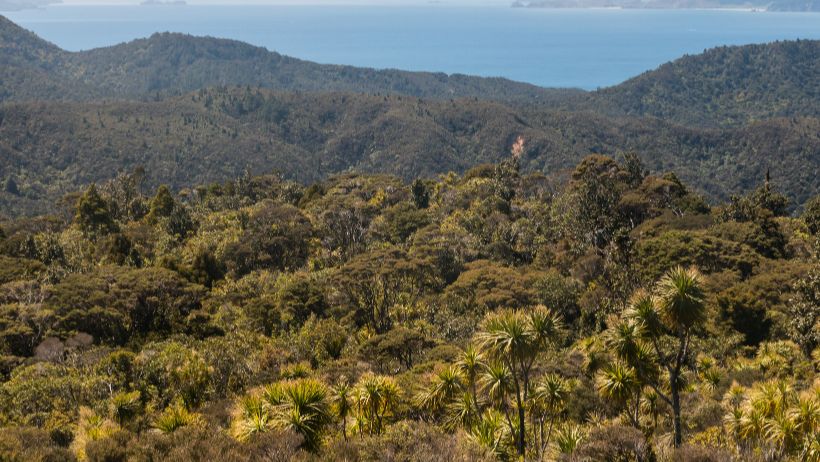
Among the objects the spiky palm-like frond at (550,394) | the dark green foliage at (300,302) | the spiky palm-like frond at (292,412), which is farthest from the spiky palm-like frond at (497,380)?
the dark green foliage at (300,302)

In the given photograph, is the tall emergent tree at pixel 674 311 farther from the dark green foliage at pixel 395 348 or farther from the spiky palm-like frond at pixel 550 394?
the dark green foliage at pixel 395 348

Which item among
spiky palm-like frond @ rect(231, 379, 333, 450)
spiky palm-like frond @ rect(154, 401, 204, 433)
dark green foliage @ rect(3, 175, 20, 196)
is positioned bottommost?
dark green foliage @ rect(3, 175, 20, 196)

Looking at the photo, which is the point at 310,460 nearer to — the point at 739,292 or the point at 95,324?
the point at 95,324

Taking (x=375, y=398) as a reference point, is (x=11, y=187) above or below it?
below

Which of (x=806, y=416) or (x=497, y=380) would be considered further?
(x=497, y=380)

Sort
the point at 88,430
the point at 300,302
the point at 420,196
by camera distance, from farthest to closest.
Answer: the point at 420,196, the point at 300,302, the point at 88,430

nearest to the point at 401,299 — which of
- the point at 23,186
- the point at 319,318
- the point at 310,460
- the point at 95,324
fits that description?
the point at 319,318

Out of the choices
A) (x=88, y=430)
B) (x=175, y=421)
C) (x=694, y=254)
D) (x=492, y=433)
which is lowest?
(x=88, y=430)

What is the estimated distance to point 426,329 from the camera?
35031 millimetres

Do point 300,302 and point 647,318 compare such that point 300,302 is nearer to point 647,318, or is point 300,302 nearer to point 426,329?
point 426,329

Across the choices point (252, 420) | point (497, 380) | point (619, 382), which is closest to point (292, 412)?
point (252, 420)

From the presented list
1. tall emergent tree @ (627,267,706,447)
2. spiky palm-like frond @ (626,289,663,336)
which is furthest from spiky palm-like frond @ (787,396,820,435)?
spiky palm-like frond @ (626,289,663,336)

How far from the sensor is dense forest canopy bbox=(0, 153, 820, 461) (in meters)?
16.0

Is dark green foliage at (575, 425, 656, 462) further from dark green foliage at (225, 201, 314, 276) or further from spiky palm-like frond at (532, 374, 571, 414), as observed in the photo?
dark green foliage at (225, 201, 314, 276)
